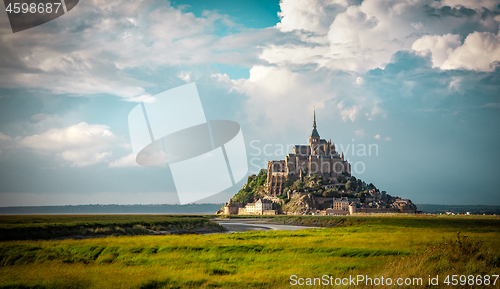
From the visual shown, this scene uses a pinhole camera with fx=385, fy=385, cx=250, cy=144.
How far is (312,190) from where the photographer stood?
148 meters

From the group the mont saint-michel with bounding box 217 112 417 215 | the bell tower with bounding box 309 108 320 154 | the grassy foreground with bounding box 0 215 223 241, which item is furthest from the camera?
the bell tower with bounding box 309 108 320 154

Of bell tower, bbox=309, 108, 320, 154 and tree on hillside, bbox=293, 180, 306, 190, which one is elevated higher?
bell tower, bbox=309, 108, 320, 154

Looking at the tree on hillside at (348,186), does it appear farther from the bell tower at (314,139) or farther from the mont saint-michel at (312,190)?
the bell tower at (314,139)

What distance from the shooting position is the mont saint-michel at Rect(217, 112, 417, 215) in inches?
5276

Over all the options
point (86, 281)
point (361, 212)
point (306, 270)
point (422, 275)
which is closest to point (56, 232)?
point (86, 281)

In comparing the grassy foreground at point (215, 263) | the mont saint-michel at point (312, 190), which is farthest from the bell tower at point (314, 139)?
the grassy foreground at point (215, 263)

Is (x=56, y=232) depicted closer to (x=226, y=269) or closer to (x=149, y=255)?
(x=149, y=255)

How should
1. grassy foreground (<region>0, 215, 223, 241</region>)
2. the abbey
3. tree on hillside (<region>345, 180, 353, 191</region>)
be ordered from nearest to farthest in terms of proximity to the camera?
grassy foreground (<region>0, 215, 223, 241</region>), tree on hillside (<region>345, 180, 353, 191</region>), the abbey

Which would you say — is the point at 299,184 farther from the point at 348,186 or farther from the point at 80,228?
the point at 80,228

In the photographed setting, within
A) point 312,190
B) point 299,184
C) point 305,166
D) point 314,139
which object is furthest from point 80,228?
point 314,139

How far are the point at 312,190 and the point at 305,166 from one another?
63.0 feet

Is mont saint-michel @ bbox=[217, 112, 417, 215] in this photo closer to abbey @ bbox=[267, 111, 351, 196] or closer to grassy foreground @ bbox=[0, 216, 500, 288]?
abbey @ bbox=[267, 111, 351, 196]

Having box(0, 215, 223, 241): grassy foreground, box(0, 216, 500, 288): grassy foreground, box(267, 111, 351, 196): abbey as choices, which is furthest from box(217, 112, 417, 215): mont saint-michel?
box(0, 216, 500, 288): grassy foreground

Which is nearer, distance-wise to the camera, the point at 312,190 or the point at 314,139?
the point at 312,190
